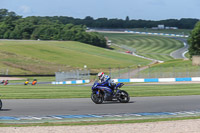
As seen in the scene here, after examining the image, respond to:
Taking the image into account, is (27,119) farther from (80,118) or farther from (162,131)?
(162,131)

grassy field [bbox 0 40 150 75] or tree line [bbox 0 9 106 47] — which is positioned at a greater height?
tree line [bbox 0 9 106 47]

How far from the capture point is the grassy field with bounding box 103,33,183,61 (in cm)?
14275

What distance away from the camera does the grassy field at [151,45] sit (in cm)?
14275

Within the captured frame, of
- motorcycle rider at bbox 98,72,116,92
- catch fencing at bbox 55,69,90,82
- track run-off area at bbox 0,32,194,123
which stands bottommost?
track run-off area at bbox 0,32,194,123

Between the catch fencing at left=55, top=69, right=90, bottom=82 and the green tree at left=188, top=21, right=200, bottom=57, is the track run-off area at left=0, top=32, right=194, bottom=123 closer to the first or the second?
the catch fencing at left=55, top=69, right=90, bottom=82

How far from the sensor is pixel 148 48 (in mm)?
161250

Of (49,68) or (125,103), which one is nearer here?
(125,103)

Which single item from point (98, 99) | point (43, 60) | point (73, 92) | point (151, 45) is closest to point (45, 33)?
point (151, 45)

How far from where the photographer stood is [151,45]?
551ft

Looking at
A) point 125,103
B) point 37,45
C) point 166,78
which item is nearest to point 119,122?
point 125,103

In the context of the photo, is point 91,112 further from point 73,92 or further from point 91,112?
point 73,92

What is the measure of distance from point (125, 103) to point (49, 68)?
68.8 meters

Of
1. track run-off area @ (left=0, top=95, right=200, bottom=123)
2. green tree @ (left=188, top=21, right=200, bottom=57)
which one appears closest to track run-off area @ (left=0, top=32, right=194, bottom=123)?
track run-off area @ (left=0, top=95, right=200, bottom=123)

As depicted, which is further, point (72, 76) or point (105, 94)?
point (72, 76)
